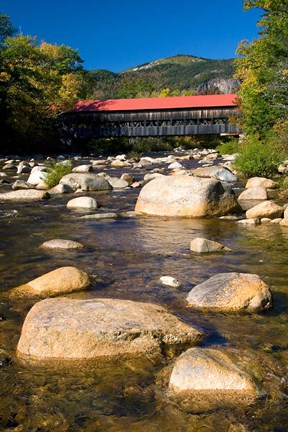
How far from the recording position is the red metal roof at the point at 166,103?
140ft

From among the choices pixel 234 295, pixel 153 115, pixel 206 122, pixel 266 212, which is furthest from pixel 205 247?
pixel 206 122

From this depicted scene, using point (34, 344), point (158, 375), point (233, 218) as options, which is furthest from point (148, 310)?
point (233, 218)

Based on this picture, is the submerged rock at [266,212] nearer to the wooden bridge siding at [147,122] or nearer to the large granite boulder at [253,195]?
the large granite boulder at [253,195]

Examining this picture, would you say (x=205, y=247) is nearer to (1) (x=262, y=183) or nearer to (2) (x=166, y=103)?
(1) (x=262, y=183)

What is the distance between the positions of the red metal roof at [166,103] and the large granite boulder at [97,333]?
40.3m

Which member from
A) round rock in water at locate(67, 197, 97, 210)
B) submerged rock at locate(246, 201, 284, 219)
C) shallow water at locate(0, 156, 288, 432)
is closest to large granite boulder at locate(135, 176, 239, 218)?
submerged rock at locate(246, 201, 284, 219)

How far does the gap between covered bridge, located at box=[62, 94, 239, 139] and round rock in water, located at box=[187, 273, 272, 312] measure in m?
39.1

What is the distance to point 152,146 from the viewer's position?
44344 mm

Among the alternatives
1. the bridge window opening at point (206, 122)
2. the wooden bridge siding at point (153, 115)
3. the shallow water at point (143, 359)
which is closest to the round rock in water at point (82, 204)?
the shallow water at point (143, 359)

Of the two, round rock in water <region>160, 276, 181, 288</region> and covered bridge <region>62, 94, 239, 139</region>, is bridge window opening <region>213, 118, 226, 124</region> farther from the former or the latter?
round rock in water <region>160, 276, 181, 288</region>

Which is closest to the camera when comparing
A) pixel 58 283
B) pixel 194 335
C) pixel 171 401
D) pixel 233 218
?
pixel 171 401

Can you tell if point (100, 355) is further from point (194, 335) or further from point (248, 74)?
point (248, 74)

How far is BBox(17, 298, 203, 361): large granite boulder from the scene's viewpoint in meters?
3.49

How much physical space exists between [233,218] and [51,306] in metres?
6.19
